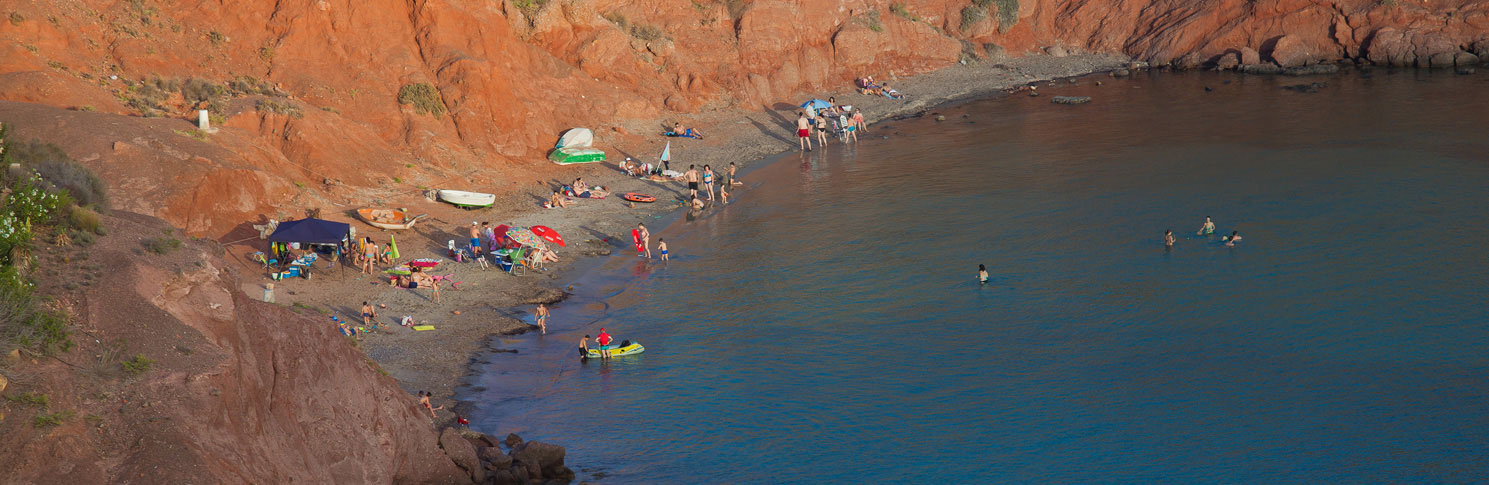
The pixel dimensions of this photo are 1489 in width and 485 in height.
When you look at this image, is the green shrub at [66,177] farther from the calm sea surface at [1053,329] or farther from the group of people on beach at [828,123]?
the group of people on beach at [828,123]

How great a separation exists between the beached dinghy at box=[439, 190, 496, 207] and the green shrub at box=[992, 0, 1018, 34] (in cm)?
4124

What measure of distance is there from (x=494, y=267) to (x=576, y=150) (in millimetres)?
10831

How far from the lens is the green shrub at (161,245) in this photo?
1479 centimetres

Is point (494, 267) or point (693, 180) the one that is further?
point (693, 180)

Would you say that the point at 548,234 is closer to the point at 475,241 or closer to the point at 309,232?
the point at 475,241

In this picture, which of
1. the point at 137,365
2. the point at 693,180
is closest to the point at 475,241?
the point at 693,180

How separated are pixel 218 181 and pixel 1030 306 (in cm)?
2114

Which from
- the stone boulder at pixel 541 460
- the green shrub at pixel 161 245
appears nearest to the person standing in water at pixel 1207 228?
the stone boulder at pixel 541 460

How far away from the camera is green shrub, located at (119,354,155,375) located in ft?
42.8

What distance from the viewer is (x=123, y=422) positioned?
12688mm

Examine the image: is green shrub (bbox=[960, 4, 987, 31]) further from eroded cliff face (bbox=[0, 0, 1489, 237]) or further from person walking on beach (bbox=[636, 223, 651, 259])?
person walking on beach (bbox=[636, 223, 651, 259])

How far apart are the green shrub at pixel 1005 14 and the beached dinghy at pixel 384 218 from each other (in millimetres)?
44558

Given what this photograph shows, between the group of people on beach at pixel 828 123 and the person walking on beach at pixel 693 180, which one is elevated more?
the group of people on beach at pixel 828 123

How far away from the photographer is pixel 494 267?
30.1 m
